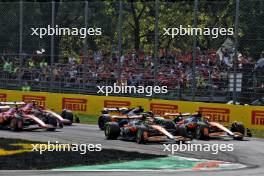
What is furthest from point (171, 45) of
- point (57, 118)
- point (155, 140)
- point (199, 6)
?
point (155, 140)

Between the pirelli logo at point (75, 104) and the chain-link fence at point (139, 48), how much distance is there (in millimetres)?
400

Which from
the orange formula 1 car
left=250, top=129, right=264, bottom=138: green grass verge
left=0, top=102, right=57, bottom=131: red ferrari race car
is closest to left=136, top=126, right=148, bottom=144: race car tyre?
the orange formula 1 car

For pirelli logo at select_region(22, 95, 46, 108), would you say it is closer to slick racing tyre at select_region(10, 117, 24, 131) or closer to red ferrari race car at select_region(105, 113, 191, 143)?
slick racing tyre at select_region(10, 117, 24, 131)

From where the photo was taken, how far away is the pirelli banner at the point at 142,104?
23.9 meters

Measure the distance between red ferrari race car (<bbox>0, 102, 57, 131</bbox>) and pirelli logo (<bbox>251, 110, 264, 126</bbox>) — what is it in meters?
6.34

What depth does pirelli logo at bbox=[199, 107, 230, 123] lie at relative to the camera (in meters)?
24.3

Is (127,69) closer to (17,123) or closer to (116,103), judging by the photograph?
(116,103)

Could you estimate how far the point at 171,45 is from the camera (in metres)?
26.6

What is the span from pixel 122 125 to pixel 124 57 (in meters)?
7.74

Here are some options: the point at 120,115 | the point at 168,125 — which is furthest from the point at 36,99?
the point at 168,125

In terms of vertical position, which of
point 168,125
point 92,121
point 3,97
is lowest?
point 92,121

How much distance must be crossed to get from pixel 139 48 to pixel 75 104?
3.63 m

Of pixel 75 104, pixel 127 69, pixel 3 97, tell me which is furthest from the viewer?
pixel 3 97

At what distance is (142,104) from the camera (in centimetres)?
2673
